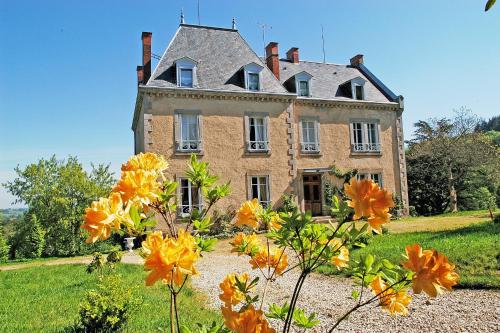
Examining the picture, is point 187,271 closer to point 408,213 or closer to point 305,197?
point 305,197

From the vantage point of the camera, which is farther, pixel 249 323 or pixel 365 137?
pixel 365 137

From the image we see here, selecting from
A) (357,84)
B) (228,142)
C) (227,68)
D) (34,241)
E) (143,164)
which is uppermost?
(227,68)

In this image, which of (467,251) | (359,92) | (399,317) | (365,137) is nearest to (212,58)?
(359,92)

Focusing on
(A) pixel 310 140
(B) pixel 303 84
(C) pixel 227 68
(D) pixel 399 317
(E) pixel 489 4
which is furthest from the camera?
(B) pixel 303 84

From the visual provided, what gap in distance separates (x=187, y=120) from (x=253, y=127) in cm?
343

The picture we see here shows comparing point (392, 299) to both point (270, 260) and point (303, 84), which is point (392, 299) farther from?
point (303, 84)

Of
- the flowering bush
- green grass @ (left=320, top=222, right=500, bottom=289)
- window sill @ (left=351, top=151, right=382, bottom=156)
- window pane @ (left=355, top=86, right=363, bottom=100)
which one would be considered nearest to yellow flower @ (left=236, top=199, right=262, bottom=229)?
the flowering bush

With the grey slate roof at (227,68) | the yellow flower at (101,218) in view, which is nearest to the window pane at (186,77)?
the grey slate roof at (227,68)

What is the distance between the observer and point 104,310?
4.64m

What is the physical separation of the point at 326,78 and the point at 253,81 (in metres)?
5.84

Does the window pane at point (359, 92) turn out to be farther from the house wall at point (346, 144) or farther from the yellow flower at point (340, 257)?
the yellow flower at point (340, 257)

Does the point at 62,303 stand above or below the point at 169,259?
below

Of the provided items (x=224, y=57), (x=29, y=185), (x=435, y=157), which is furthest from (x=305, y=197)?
(x=29, y=185)

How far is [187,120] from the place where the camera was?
17344 millimetres
